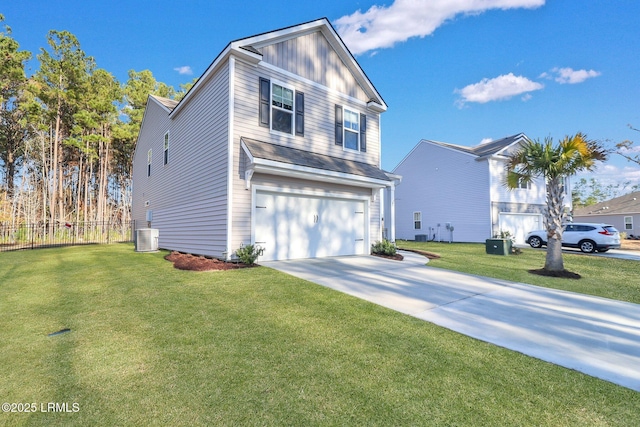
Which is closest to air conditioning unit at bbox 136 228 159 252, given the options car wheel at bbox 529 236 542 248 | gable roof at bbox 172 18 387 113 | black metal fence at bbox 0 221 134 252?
gable roof at bbox 172 18 387 113

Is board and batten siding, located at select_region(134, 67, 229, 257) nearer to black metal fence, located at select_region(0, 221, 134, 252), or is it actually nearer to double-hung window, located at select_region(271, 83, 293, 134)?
double-hung window, located at select_region(271, 83, 293, 134)

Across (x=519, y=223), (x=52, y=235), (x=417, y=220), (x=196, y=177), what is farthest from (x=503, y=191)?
(x=52, y=235)

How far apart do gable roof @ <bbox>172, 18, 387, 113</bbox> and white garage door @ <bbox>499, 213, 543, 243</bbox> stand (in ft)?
42.4

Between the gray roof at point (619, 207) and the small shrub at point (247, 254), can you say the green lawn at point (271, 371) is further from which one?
the gray roof at point (619, 207)

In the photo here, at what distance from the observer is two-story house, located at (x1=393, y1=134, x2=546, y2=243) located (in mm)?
18844

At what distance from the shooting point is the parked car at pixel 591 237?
1414 centimetres

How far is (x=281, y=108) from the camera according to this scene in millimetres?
9086

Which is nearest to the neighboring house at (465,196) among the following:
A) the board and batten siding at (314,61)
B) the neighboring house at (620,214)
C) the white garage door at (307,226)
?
the board and batten siding at (314,61)

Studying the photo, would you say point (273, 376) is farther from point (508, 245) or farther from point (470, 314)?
point (508, 245)

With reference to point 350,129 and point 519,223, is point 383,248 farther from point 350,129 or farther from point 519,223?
point 519,223

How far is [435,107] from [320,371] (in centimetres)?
2137

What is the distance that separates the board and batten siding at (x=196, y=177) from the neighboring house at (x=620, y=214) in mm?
39077

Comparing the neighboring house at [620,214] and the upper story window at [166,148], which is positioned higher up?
the upper story window at [166,148]

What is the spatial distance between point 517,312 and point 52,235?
22.9m
